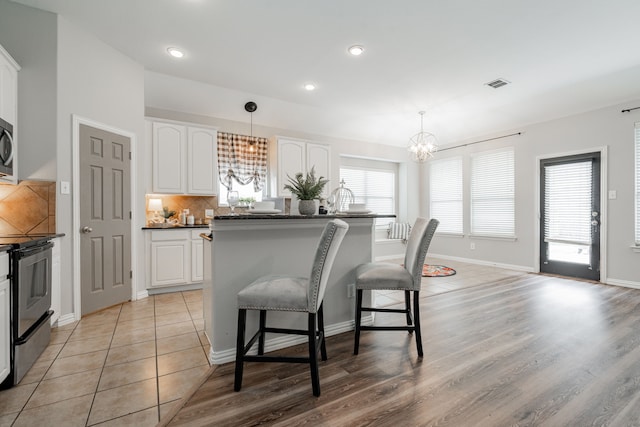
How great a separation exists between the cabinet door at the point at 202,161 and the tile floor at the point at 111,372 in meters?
2.04

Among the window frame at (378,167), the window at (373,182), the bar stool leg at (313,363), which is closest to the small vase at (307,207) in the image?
the bar stool leg at (313,363)

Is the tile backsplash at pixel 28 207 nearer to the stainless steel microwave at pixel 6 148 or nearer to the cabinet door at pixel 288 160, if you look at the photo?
the stainless steel microwave at pixel 6 148

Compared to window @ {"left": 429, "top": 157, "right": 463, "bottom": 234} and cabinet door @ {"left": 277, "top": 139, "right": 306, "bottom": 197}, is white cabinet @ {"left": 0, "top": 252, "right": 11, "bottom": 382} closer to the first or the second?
cabinet door @ {"left": 277, "top": 139, "right": 306, "bottom": 197}

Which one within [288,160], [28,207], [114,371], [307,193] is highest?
[288,160]

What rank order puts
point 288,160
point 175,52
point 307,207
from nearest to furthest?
point 307,207
point 175,52
point 288,160

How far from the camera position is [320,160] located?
5.78 metres

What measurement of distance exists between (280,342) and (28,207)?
2.74 metres

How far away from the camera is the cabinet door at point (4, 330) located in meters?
1.73

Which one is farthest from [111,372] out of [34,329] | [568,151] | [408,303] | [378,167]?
[568,151]

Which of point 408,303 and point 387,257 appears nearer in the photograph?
point 408,303

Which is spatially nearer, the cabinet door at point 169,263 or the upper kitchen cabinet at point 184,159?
the cabinet door at point 169,263

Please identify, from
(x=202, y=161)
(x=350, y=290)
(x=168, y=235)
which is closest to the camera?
(x=350, y=290)

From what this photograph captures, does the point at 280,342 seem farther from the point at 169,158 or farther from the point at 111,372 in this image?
the point at 169,158

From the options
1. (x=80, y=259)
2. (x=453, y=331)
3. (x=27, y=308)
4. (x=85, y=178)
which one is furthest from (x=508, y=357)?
(x=85, y=178)
